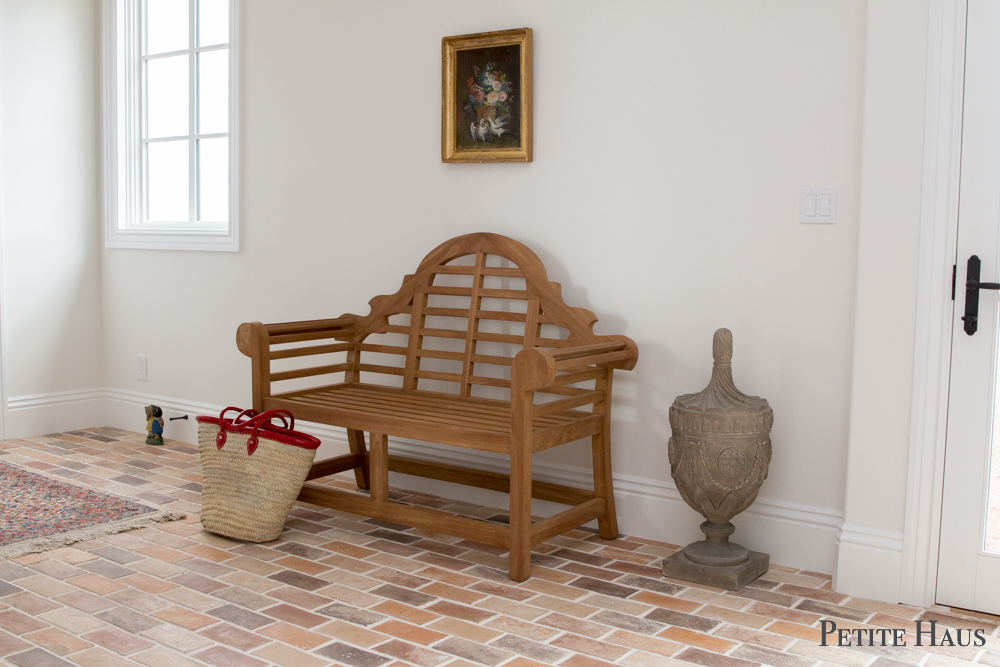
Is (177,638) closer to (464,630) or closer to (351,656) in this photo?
(351,656)

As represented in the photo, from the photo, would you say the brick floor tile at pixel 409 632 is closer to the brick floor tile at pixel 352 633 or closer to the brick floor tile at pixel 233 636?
the brick floor tile at pixel 352 633

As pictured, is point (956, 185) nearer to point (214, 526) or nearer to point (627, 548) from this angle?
point (627, 548)

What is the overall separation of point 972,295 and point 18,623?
9.00 feet

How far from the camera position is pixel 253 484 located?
9.93 feet

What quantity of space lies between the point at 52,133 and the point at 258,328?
220cm

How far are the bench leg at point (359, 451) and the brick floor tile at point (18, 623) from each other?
1.51 meters

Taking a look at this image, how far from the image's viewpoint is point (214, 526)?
310 centimetres

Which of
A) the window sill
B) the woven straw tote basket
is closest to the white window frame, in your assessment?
the window sill

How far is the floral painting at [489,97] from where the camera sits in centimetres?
338

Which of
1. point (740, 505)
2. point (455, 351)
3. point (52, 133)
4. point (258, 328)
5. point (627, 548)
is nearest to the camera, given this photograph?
point (740, 505)

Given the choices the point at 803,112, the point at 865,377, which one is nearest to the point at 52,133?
the point at 803,112

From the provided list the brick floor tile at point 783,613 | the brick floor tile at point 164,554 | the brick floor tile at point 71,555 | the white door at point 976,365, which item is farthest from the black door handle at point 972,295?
the brick floor tile at point 71,555

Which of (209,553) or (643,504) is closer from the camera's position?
(209,553)

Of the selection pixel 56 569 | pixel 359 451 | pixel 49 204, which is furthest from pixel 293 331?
pixel 49 204
